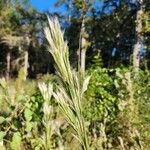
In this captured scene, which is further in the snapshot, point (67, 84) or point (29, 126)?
point (29, 126)

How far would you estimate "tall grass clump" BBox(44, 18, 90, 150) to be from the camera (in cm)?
194

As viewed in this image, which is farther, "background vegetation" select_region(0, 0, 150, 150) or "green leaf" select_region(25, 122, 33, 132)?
"green leaf" select_region(25, 122, 33, 132)

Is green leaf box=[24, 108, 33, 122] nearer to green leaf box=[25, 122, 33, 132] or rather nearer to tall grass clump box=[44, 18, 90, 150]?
green leaf box=[25, 122, 33, 132]

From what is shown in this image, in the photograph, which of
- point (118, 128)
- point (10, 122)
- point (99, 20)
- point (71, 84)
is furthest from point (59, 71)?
point (99, 20)

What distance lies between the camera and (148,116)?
20.8 ft

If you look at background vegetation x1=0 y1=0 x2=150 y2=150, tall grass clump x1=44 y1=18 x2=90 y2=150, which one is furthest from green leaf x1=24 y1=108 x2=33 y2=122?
tall grass clump x1=44 y1=18 x2=90 y2=150

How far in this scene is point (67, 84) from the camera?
1.98 meters

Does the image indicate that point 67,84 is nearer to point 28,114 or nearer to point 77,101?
point 77,101

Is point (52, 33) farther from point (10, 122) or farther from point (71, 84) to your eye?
point (10, 122)

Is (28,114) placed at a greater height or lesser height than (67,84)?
lesser

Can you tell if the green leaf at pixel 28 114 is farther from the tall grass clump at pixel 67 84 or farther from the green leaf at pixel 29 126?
the tall grass clump at pixel 67 84

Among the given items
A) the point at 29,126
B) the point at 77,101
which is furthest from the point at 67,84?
the point at 29,126

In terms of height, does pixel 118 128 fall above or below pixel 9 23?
below

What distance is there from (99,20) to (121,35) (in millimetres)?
6225
